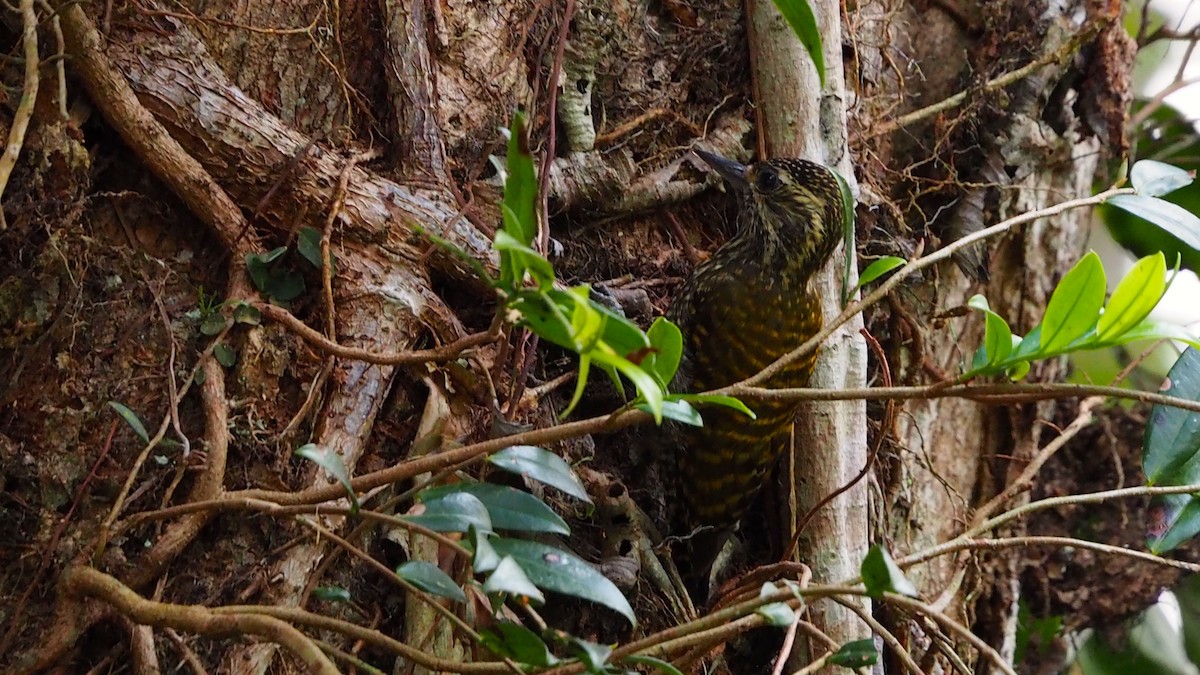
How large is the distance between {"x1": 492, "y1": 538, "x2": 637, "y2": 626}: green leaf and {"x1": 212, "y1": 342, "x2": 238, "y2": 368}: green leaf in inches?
32.3

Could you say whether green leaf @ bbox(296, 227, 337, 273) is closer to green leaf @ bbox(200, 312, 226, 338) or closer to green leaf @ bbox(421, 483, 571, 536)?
green leaf @ bbox(200, 312, 226, 338)

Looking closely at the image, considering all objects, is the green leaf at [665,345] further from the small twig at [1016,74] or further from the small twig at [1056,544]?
the small twig at [1016,74]

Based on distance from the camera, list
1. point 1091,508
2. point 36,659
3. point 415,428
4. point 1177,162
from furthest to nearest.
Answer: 1. point 1177,162
2. point 1091,508
3. point 415,428
4. point 36,659

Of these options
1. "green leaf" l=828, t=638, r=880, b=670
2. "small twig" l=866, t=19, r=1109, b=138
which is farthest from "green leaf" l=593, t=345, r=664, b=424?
"small twig" l=866, t=19, r=1109, b=138

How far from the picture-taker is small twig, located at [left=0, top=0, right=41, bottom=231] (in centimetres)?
182

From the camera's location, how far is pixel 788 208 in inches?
112

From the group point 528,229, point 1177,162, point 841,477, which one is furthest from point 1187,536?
point 1177,162

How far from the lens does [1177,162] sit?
4320mm

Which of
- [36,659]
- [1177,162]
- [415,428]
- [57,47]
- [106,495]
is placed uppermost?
[1177,162]

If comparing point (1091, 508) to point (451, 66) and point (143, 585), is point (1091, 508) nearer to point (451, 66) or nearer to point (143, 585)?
point (451, 66)

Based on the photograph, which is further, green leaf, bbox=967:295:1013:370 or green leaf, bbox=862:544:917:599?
green leaf, bbox=967:295:1013:370

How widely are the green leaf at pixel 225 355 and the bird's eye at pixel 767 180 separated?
1465 mm

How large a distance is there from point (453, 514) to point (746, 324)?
1.51 meters

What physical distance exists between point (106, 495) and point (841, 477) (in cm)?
172
